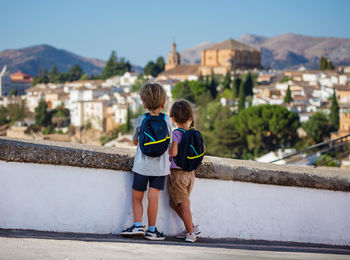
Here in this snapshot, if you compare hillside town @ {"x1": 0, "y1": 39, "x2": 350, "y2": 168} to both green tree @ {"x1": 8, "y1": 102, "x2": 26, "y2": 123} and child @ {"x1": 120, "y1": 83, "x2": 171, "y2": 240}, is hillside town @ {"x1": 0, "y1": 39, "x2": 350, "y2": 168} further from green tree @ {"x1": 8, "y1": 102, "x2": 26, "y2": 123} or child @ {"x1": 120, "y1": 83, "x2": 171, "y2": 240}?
child @ {"x1": 120, "y1": 83, "x2": 171, "y2": 240}

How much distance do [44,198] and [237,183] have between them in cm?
127

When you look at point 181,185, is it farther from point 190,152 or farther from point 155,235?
point 155,235

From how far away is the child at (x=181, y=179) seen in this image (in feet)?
11.6

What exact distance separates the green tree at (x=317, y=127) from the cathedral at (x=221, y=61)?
45.5 m

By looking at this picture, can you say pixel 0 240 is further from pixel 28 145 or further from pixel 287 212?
pixel 287 212

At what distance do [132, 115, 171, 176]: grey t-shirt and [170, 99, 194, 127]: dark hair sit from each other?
6.6 inches

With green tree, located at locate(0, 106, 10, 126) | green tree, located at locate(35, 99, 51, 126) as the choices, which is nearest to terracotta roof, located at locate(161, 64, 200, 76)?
green tree, located at locate(35, 99, 51, 126)

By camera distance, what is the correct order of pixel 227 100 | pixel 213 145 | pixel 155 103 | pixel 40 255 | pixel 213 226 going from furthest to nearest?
pixel 227 100 → pixel 213 145 → pixel 213 226 → pixel 155 103 → pixel 40 255

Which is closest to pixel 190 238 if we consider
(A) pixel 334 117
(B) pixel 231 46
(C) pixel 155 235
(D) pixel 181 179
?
(C) pixel 155 235

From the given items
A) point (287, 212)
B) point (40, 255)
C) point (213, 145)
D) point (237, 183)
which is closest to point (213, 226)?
point (237, 183)

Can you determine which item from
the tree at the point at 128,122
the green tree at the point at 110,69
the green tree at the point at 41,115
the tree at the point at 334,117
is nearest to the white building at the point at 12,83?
the green tree at the point at 110,69

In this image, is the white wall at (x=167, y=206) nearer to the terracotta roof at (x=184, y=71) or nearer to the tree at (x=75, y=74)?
the terracotta roof at (x=184, y=71)

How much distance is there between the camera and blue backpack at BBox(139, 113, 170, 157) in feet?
11.0

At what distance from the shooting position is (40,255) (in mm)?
2502
